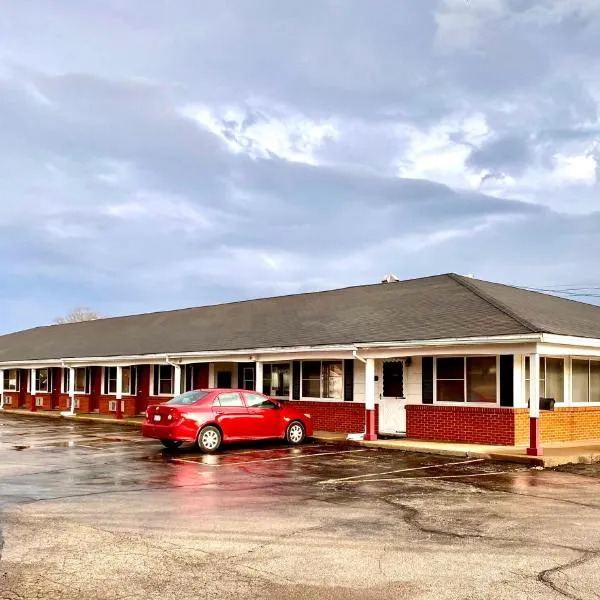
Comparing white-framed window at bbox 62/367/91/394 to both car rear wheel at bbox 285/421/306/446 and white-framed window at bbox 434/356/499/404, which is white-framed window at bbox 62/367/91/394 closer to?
car rear wheel at bbox 285/421/306/446

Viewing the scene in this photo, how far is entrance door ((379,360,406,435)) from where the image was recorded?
20219 mm

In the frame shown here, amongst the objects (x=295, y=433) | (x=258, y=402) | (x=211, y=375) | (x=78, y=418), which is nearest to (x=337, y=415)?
(x=295, y=433)

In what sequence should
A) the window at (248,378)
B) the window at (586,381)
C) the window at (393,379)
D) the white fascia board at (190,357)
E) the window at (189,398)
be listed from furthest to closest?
the window at (248,378) → the white fascia board at (190,357) → the window at (393,379) → the window at (586,381) → the window at (189,398)

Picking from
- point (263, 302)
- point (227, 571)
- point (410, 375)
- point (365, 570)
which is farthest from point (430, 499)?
point (263, 302)

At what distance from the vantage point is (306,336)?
2223 centimetres

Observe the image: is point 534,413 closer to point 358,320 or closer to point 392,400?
point 392,400

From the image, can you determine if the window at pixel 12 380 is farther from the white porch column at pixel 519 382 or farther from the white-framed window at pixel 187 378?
the white porch column at pixel 519 382

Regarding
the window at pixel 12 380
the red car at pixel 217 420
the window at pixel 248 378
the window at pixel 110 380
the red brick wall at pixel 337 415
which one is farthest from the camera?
the window at pixel 12 380

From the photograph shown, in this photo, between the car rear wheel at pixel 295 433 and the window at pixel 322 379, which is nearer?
the car rear wheel at pixel 295 433

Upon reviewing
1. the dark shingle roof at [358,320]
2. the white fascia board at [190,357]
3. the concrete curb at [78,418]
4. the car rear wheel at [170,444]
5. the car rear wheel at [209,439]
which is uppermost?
the dark shingle roof at [358,320]

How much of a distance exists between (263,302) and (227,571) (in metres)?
24.7

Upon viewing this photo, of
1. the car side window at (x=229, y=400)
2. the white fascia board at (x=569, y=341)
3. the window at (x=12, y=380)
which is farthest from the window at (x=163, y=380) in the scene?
the white fascia board at (x=569, y=341)

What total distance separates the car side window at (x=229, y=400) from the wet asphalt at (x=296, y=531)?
278 centimetres

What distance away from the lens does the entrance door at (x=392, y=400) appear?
2022cm
